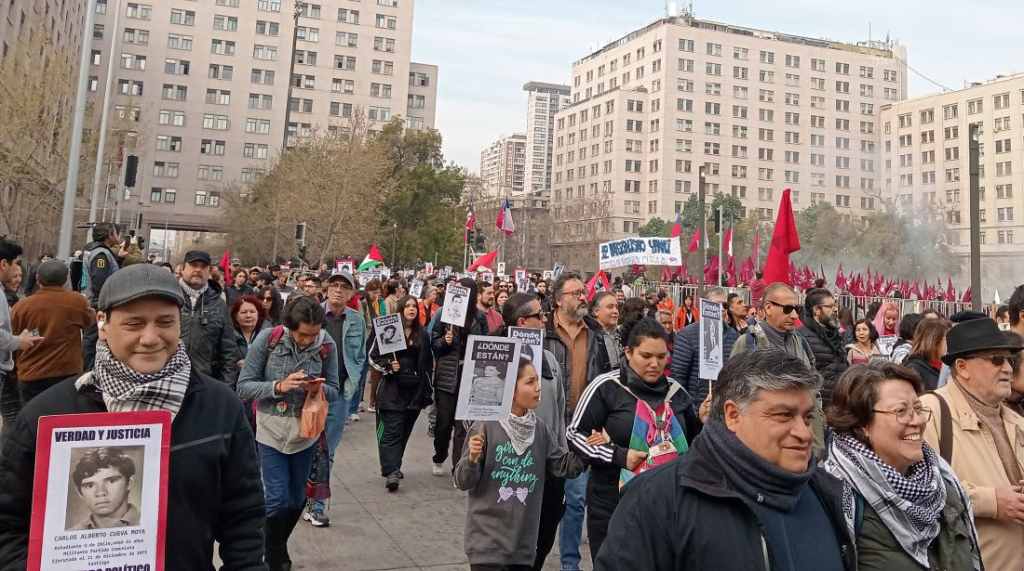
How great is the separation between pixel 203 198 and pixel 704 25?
221ft

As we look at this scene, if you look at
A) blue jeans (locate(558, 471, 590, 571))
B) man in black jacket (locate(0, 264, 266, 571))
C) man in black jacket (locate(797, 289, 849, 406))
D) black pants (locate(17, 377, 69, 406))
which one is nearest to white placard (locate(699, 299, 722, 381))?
man in black jacket (locate(797, 289, 849, 406))

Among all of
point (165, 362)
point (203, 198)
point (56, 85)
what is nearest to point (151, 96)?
point (203, 198)

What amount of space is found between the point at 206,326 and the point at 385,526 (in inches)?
95.2

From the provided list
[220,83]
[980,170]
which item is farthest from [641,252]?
[220,83]

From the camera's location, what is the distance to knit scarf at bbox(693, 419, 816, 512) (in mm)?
2197

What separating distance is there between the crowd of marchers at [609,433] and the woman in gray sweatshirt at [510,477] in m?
0.01

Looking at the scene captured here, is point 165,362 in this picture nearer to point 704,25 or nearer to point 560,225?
point 560,225

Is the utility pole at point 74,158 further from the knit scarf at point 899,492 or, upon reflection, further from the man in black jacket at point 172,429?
the knit scarf at point 899,492

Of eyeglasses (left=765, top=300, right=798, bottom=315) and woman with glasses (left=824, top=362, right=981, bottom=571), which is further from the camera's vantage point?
eyeglasses (left=765, top=300, right=798, bottom=315)

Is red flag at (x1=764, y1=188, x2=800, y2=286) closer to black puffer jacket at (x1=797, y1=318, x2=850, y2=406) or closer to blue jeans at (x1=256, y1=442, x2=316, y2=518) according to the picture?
black puffer jacket at (x1=797, y1=318, x2=850, y2=406)

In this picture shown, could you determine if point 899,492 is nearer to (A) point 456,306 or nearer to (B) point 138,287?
(B) point 138,287

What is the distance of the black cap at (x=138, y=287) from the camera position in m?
2.48

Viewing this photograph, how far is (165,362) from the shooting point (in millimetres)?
2549

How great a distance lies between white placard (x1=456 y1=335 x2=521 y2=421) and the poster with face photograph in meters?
2.12
